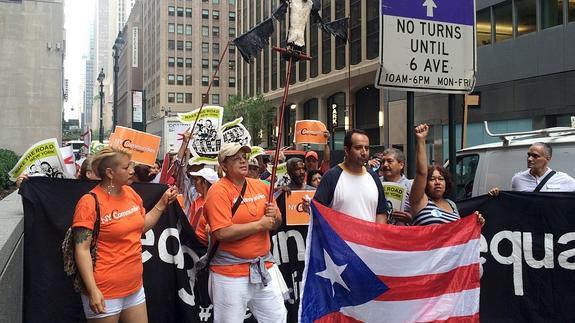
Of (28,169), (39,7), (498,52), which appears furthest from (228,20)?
(28,169)

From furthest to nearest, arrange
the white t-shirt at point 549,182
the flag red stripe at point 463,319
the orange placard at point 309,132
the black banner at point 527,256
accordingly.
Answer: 1. the orange placard at point 309,132
2. the white t-shirt at point 549,182
3. the black banner at point 527,256
4. the flag red stripe at point 463,319

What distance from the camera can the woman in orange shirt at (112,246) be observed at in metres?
3.61

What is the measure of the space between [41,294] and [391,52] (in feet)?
11.7

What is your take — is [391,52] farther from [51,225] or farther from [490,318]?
[51,225]

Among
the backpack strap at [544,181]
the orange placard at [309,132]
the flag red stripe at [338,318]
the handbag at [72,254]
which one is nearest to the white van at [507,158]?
the backpack strap at [544,181]

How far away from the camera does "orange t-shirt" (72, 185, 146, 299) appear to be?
369 centimetres

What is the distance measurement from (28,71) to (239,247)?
2860 cm

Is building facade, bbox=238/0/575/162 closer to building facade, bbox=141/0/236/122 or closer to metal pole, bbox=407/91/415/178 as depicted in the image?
metal pole, bbox=407/91/415/178

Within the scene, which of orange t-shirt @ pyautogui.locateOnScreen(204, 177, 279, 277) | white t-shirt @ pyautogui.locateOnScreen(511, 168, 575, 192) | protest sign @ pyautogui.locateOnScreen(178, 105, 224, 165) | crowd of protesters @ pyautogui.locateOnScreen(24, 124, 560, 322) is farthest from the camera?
protest sign @ pyautogui.locateOnScreen(178, 105, 224, 165)

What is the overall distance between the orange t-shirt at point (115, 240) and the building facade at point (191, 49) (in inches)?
3755

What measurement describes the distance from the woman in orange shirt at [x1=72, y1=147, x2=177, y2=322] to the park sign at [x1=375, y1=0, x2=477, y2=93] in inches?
88.3

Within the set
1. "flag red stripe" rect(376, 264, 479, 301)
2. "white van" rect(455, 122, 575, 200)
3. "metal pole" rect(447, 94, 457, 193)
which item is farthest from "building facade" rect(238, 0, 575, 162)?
"flag red stripe" rect(376, 264, 479, 301)

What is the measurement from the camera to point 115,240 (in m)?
3.78

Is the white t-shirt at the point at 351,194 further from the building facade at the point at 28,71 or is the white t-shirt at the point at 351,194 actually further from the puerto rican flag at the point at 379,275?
the building facade at the point at 28,71
